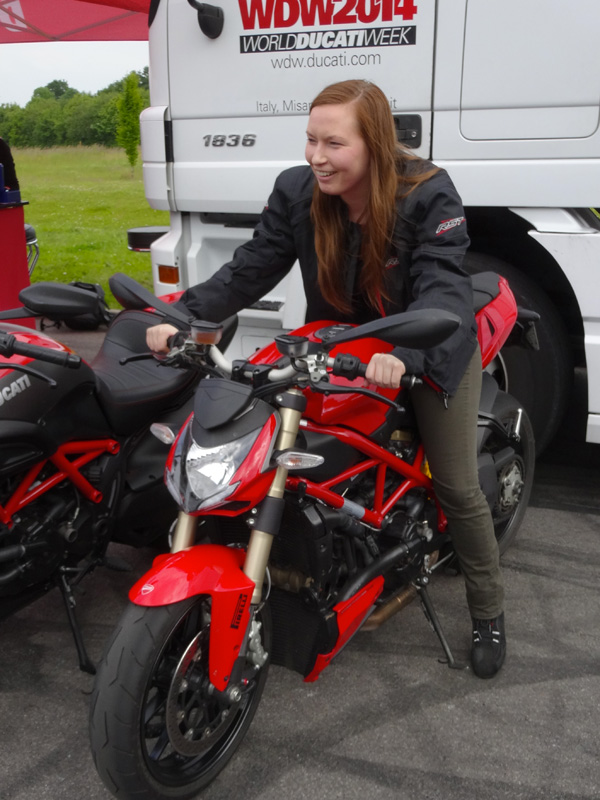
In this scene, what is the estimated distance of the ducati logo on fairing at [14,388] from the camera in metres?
2.56

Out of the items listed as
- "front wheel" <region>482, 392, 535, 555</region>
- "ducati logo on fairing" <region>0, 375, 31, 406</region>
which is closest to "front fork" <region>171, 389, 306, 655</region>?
"ducati logo on fairing" <region>0, 375, 31, 406</region>

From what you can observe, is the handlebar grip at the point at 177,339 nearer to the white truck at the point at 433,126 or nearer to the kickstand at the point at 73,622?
the kickstand at the point at 73,622

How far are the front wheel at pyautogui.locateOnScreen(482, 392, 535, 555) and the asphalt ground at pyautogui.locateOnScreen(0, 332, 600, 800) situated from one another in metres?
0.21

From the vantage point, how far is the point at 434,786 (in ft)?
7.80

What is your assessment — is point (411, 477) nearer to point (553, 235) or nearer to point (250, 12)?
point (553, 235)

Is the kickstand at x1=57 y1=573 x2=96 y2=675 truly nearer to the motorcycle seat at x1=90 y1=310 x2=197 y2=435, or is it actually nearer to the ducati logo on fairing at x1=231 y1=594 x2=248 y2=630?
the motorcycle seat at x1=90 y1=310 x2=197 y2=435

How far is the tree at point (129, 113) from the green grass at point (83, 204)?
37cm

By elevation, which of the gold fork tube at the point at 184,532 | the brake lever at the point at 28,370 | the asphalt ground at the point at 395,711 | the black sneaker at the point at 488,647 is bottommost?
the asphalt ground at the point at 395,711

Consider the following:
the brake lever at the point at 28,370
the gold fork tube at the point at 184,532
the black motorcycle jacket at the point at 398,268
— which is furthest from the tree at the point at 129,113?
the gold fork tube at the point at 184,532

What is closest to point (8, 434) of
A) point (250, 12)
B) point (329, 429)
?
point (329, 429)

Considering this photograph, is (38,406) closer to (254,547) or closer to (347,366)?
(254,547)

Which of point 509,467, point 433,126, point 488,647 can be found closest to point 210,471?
point 488,647

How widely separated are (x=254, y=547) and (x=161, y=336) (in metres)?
0.63

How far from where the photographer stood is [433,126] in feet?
12.4
